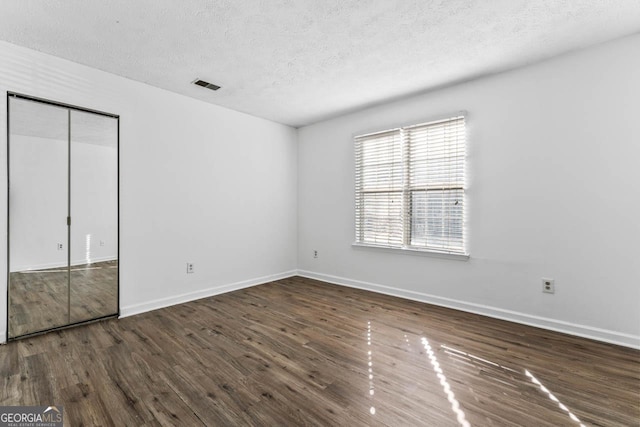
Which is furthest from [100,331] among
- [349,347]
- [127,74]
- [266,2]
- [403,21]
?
[403,21]

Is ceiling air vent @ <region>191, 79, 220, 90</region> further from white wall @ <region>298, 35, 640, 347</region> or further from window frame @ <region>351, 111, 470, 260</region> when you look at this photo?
white wall @ <region>298, 35, 640, 347</region>

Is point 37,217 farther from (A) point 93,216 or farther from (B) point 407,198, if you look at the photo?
(B) point 407,198

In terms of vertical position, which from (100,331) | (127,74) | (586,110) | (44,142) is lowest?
(100,331)

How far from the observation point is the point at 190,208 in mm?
3801

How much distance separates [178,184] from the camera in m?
3.68

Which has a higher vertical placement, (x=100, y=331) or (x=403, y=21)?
(x=403, y=21)

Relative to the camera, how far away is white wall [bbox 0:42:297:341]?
9.45ft

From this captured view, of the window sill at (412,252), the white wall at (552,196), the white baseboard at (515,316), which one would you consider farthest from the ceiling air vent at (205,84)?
the white baseboard at (515,316)

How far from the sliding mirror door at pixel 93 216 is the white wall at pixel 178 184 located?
3.6 inches

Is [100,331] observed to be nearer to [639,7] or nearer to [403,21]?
[403,21]

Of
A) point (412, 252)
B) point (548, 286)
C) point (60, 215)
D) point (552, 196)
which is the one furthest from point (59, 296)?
point (552, 196)

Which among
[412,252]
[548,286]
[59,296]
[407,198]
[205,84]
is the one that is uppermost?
[205,84]

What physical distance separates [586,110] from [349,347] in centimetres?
301

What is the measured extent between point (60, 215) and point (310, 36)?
2933 mm
